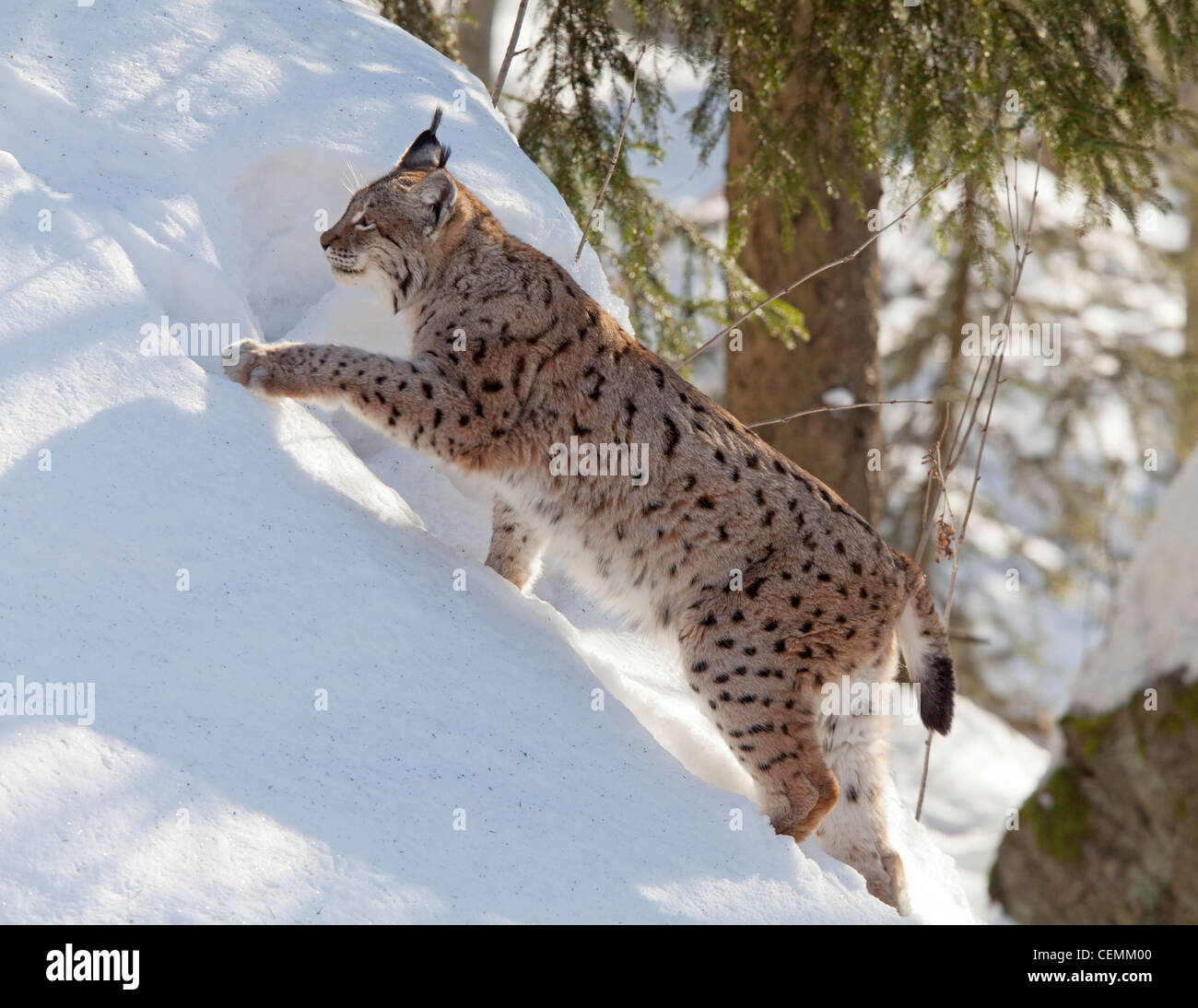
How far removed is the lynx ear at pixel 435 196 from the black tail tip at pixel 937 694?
8.00 ft

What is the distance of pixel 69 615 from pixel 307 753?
0.69m

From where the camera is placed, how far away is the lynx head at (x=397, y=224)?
443cm

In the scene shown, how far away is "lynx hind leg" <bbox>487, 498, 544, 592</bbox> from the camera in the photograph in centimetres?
453

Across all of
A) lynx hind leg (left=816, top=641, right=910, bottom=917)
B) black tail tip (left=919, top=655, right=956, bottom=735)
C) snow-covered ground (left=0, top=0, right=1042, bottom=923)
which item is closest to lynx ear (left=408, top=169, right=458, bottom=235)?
snow-covered ground (left=0, top=0, right=1042, bottom=923)

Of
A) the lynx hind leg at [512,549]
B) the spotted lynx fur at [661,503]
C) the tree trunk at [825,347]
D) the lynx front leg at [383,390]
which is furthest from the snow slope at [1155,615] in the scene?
the lynx front leg at [383,390]

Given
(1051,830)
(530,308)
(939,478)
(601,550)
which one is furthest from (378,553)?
(1051,830)

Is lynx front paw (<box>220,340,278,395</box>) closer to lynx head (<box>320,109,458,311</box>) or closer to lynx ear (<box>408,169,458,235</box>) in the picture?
lynx head (<box>320,109,458,311</box>)

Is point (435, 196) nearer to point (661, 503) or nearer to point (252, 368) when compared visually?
point (252, 368)

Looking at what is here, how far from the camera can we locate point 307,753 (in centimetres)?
308

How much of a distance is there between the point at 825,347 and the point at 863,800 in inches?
158

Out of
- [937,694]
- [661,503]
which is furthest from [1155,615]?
[661,503]

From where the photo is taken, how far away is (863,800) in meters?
4.30
